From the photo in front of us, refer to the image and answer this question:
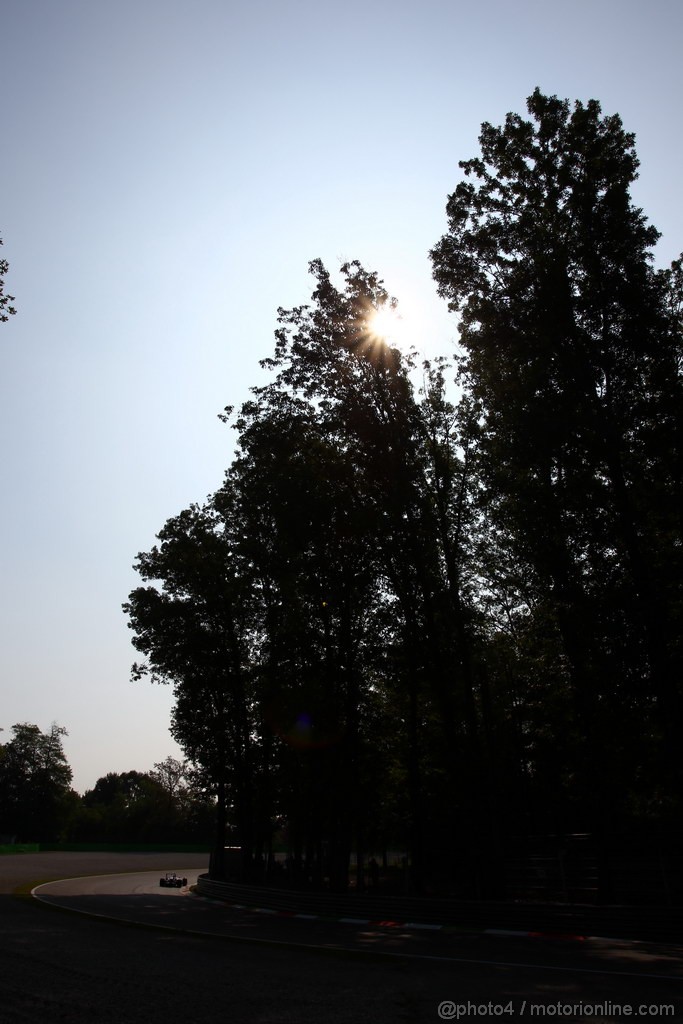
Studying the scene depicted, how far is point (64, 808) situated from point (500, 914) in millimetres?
103187

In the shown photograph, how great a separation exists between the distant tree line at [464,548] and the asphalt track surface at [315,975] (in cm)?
496

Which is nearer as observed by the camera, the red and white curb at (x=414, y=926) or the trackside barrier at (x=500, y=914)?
the trackside barrier at (x=500, y=914)

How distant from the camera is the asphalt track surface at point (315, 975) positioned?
7.91m

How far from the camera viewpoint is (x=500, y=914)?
15680 millimetres

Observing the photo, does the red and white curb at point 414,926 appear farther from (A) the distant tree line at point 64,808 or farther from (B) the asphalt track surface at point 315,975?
(A) the distant tree line at point 64,808

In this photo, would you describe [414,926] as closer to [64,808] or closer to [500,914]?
[500,914]

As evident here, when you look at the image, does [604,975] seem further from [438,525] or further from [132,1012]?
[438,525]

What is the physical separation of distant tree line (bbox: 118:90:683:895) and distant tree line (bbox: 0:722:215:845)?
7383 centimetres

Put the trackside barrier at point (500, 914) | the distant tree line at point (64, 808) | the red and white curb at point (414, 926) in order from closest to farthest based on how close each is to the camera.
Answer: the trackside barrier at point (500, 914), the red and white curb at point (414, 926), the distant tree line at point (64, 808)

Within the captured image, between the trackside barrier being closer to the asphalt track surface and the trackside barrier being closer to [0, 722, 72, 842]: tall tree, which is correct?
the asphalt track surface

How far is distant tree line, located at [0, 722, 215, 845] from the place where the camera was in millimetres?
98625

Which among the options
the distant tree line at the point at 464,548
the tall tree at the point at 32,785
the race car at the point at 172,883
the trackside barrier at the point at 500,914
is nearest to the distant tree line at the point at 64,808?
the tall tree at the point at 32,785

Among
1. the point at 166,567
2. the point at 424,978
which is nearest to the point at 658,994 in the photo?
the point at 424,978

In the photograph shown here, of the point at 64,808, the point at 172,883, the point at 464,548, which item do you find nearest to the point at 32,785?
the point at 64,808
